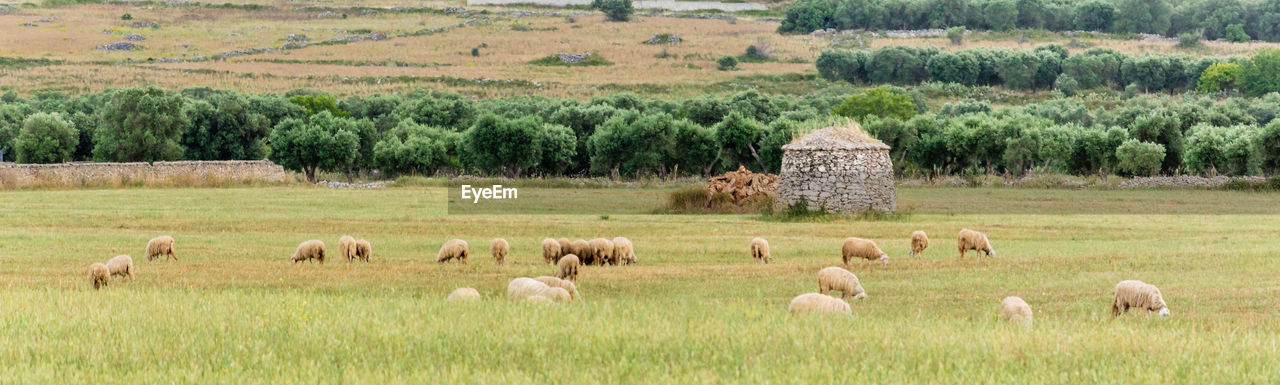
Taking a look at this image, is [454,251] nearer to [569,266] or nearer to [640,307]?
[569,266]

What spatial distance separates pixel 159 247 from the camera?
25.6m

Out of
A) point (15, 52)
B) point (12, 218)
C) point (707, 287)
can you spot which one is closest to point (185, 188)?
point (12, 218)

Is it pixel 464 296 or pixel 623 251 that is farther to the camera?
pixel 623 251

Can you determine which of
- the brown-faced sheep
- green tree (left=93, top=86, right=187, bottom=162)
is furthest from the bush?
green tree (left=93, top=86, right=187, bottom=162)

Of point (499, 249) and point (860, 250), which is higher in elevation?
point (860, 250)

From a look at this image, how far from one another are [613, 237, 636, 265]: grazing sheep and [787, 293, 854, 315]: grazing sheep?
10.2m

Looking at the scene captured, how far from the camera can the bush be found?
71.1 m

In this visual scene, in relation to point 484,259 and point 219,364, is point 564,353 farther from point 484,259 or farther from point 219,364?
point 484,259

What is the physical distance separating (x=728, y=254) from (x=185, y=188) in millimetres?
39233

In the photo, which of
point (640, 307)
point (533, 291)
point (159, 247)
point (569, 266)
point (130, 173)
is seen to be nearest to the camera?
point (640, 307)

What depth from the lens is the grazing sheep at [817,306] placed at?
589 inches

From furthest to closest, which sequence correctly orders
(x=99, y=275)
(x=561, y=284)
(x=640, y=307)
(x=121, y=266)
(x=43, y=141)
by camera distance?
(x=43, y=141), (x=121, y=266), (x=99, y=275), (x=561, y=284), (x=640, y=307)

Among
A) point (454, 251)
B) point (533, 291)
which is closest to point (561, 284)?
point (533, 291)

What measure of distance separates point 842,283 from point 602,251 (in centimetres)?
760
